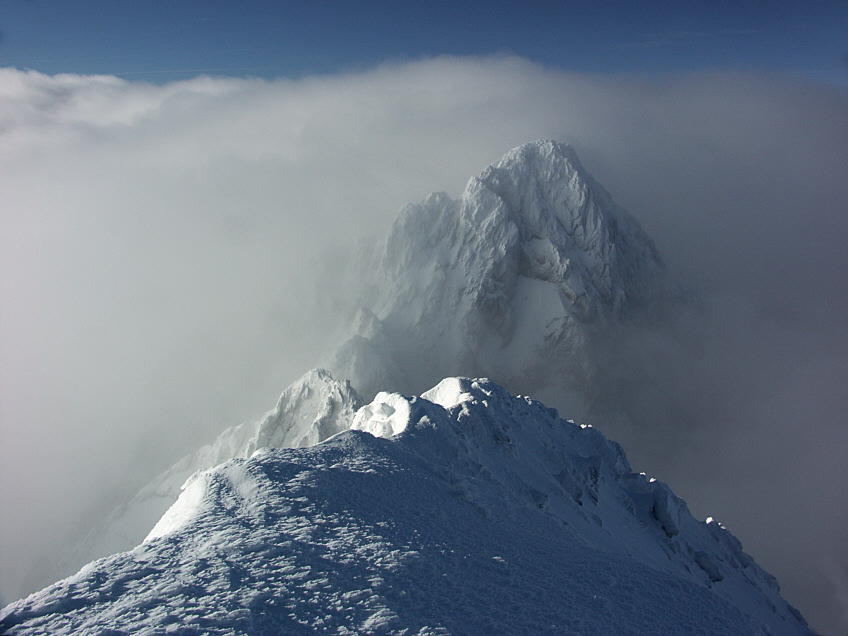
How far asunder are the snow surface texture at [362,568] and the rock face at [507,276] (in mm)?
113520

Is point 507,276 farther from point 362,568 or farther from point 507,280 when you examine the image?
point 362,568

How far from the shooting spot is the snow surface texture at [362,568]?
8.20 meters

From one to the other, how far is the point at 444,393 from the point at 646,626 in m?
24.1

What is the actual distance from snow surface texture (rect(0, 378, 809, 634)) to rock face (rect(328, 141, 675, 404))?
372 ft

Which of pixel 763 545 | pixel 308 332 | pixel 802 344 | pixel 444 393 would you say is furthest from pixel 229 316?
pixel 802 344

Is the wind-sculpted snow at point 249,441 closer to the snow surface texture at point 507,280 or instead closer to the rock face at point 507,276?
the snow surface texture at point 507,280

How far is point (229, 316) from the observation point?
169125 mm

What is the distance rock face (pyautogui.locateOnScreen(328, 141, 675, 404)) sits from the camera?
13488 cm

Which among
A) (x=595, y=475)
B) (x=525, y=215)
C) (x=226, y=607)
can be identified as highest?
(x=525, y=215)

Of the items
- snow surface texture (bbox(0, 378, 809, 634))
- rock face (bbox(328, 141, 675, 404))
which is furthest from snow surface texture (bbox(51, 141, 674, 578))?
snow surface texture (bbox(0, 378, 809, 634))

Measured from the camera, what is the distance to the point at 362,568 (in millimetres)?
9719

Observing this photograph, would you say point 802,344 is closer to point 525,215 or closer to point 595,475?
point 525,215

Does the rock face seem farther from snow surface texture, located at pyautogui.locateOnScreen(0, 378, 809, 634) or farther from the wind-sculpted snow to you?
snow surface texture, located at pyautogui.locateOnScreen(0, 378, 809, 634)

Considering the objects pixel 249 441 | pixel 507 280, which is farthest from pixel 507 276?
pixel 249 441
